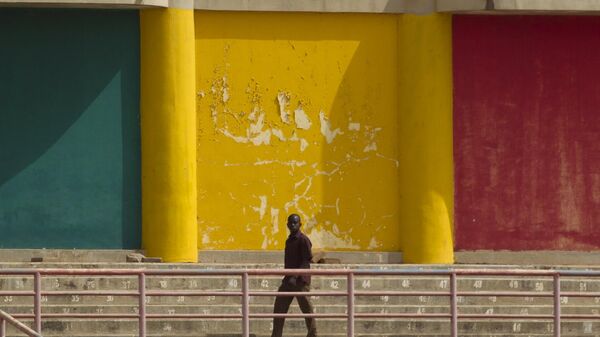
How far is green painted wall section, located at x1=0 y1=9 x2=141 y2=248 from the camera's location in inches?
1433

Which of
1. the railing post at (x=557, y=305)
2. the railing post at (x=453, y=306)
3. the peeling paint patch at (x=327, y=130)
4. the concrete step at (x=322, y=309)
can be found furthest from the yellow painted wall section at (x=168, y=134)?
the railing post at (x=557, y=305)

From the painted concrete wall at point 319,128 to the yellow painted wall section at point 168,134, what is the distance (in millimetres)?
334

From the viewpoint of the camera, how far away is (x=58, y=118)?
36.5m

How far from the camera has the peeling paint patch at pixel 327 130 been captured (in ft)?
122

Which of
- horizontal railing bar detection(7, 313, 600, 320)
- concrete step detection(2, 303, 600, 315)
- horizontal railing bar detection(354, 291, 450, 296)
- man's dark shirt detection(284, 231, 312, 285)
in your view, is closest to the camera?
horizontal railing bar detection(7, 313, 600, 320)

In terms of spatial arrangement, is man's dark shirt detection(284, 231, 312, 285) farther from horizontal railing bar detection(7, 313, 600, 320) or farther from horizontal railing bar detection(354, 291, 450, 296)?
horizontal railing bar detection(354, 291, 450, 296)

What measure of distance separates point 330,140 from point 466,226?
245 cm

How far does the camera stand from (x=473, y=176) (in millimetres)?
37438

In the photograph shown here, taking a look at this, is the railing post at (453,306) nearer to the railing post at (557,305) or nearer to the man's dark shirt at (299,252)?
the railing post at (557,305)

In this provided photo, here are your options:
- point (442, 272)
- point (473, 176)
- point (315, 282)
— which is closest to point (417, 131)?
point (473, 176)

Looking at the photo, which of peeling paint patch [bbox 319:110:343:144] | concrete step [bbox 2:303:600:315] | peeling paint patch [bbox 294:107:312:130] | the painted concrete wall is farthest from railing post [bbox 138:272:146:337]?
peeling paint patch [bbox 319:110:343:144]

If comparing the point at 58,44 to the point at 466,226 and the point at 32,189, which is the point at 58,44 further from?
the point at 466,226

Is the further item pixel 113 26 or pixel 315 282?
pixel 113 26

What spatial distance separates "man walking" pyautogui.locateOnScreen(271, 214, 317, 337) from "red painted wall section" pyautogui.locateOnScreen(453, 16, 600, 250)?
19.5ft
